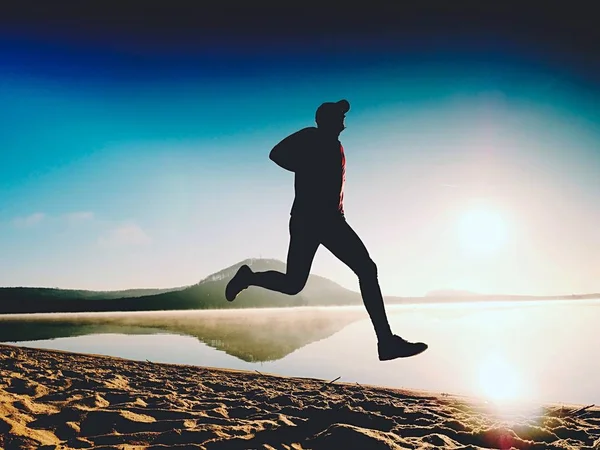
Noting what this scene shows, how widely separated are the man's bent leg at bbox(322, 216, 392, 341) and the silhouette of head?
0.79 m

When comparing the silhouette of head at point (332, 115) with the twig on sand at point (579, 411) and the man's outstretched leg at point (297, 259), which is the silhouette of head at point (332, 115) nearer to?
the man's outstretched leg at point (297, 259)

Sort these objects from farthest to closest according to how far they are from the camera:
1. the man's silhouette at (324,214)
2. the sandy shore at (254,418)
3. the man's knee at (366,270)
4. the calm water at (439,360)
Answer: the calm water at (439,360) < the man's knee at (366,270) < the man's silhouette at (324,214) < the sandy shore at (254,418)

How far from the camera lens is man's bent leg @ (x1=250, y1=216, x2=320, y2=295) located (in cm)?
373

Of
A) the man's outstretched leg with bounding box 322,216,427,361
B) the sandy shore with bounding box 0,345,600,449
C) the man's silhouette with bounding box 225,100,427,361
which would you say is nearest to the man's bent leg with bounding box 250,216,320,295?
the man's silhouette with bounding box 225,100,427,361

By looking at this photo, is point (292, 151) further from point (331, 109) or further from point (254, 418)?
point (254, 418)

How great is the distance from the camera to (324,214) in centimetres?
369

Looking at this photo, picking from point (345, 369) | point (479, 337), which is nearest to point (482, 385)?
point (345, 369)

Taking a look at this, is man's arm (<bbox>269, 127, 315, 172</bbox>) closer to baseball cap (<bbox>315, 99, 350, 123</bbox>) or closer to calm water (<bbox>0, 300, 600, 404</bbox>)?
baseball cap (<bbox>315, 99, 350, 123</bbox>)

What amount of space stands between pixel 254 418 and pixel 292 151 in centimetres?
276

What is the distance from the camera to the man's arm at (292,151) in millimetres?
3713

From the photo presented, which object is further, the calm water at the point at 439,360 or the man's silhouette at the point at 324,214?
the calm water at the point at 439,360

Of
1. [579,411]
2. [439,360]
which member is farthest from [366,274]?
[439,360]

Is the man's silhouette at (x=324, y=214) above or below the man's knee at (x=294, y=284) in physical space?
above

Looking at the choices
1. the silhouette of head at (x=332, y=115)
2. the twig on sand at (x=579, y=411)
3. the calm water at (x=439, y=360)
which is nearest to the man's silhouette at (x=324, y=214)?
the silhouette of head at (x=332, y=115)
